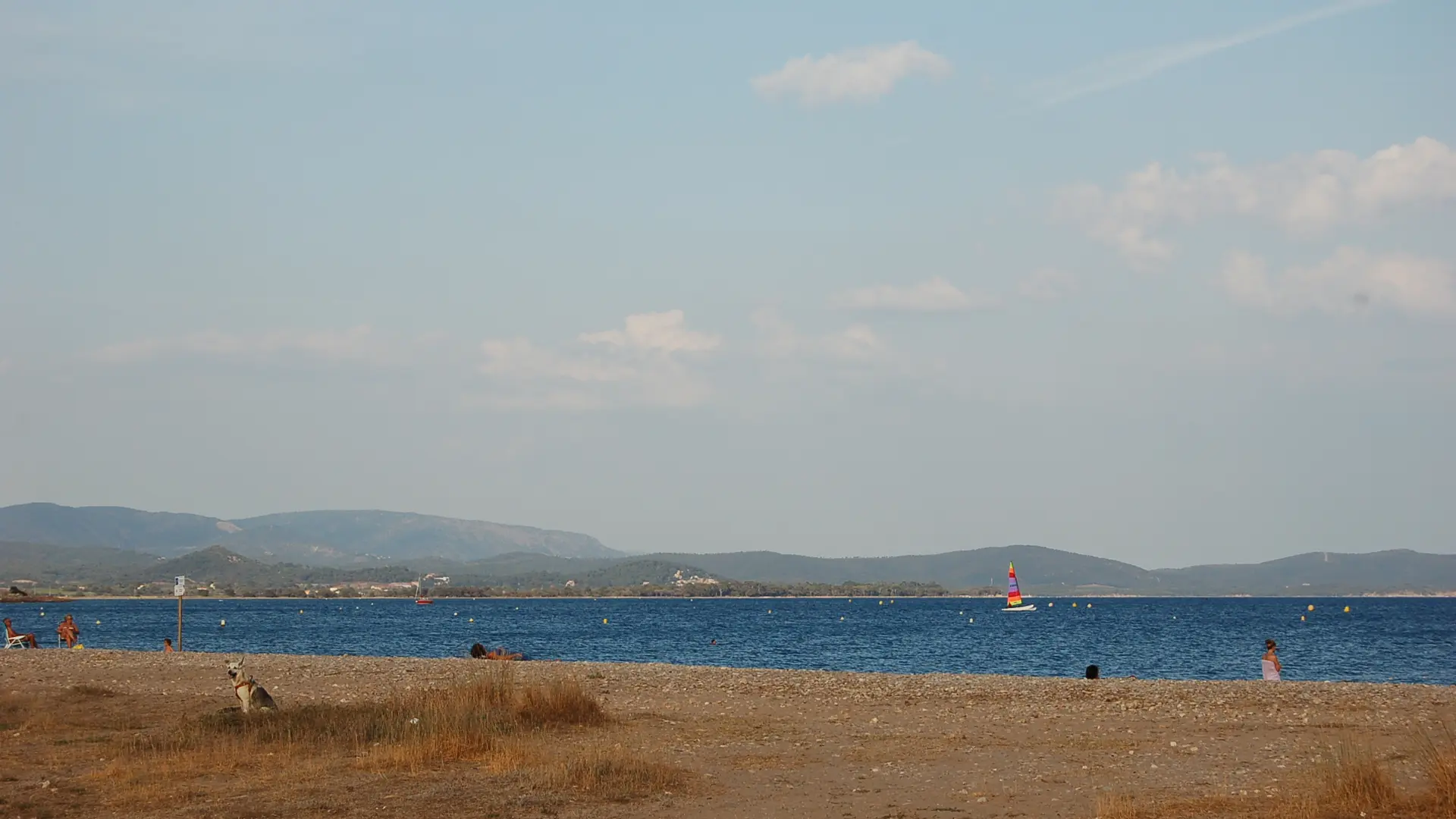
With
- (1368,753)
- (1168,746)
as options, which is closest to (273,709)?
(1168,746)

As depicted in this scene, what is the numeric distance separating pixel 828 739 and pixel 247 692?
26.4 ft

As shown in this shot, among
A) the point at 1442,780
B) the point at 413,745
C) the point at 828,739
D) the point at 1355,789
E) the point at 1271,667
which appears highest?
the point at 1442,780

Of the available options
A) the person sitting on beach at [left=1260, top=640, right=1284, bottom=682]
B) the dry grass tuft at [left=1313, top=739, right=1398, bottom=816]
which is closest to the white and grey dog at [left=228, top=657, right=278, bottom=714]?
the dry grass tuft at [left=1313, top=739, right=1398, bottom=816]

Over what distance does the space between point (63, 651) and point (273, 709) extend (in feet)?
73.5

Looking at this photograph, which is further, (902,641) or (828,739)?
(902,641)

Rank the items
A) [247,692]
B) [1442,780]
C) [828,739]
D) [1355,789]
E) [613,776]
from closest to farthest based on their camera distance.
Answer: [1442,780], [1355,789], [613,776], [828,739], [247,692]

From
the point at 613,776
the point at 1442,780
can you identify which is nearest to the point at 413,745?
the point at 613,776

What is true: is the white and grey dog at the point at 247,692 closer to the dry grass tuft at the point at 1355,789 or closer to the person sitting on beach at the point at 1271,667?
the dry grass tuft at the point at 1355,789

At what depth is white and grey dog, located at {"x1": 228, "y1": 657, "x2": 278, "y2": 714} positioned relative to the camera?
1800cm

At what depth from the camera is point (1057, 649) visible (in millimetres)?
63250

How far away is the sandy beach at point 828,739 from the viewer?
41.2ft

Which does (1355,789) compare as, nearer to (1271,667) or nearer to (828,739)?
(828,739)

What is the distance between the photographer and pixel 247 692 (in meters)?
18.0

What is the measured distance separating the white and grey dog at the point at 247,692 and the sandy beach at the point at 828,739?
126cm
